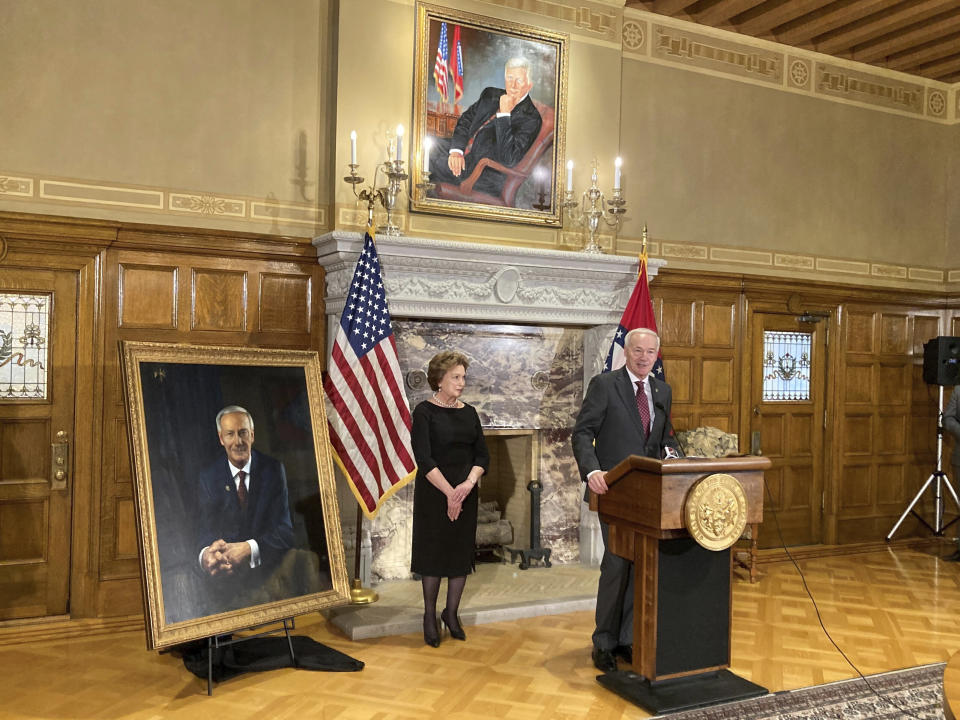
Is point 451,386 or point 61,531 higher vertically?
point 451,386

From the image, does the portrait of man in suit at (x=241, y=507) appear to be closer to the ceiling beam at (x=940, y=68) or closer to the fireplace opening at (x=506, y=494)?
the fireplace opening at (x=506, y=494)

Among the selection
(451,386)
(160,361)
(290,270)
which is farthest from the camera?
(290,270)

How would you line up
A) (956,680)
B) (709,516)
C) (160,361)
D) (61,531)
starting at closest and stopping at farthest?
(956,680)
(709,516)
(160,361)
(61,531)

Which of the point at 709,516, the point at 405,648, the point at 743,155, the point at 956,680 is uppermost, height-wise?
the point at 743,155

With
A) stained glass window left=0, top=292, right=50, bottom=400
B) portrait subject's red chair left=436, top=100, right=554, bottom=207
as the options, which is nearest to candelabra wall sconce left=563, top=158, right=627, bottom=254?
portrait subject's red chair left=436, top=100, right=554, bottom=207

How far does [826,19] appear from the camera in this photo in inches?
269

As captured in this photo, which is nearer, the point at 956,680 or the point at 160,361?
the point at 956,680

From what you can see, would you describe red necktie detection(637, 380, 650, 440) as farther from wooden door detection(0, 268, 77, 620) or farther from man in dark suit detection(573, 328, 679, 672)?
wooden door detection(0, 268, 77, 620)

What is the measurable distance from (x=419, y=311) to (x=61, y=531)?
2.61 metres

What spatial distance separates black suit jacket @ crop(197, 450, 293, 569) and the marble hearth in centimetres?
132

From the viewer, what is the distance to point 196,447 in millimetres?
4090

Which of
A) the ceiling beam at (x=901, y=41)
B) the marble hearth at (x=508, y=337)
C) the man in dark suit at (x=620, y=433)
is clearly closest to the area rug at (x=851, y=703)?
the man in dark suit at (x=620, y=433)

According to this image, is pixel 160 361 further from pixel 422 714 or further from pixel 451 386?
pixel 422 714

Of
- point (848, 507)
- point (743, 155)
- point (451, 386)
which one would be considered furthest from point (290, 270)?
point (848, 507)
